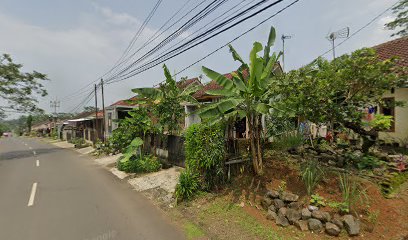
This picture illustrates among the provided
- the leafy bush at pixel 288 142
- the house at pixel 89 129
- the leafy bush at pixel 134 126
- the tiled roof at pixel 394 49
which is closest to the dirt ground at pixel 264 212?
the leafy bush at pixel 288 142

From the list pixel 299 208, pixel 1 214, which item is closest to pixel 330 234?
pixel 299 208

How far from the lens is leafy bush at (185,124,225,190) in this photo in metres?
7.92

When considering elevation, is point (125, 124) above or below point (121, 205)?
above

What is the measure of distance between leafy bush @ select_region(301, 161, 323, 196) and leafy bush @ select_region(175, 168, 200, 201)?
337 cm

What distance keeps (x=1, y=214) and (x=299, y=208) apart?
8281mm

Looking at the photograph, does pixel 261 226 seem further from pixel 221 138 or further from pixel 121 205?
pixel 121 205

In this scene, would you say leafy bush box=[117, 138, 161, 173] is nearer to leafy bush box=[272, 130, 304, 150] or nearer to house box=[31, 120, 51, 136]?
leafy bush box=[272, 130, 304, 150]

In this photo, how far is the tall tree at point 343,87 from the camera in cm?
663

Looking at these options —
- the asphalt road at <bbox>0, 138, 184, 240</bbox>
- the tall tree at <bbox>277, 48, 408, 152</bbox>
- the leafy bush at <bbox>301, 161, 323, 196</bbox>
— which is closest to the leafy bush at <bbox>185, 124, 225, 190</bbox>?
the asphalt road at <bbox>0, 138, 184, 240</bbox>

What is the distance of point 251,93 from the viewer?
23.9 feet

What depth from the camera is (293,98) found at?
24.4 feet

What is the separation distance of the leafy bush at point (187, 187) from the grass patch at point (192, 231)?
148 centimetres

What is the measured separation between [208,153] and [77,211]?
4302 mm

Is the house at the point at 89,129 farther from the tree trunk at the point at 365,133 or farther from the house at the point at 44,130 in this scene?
the house at the point at 44,130
